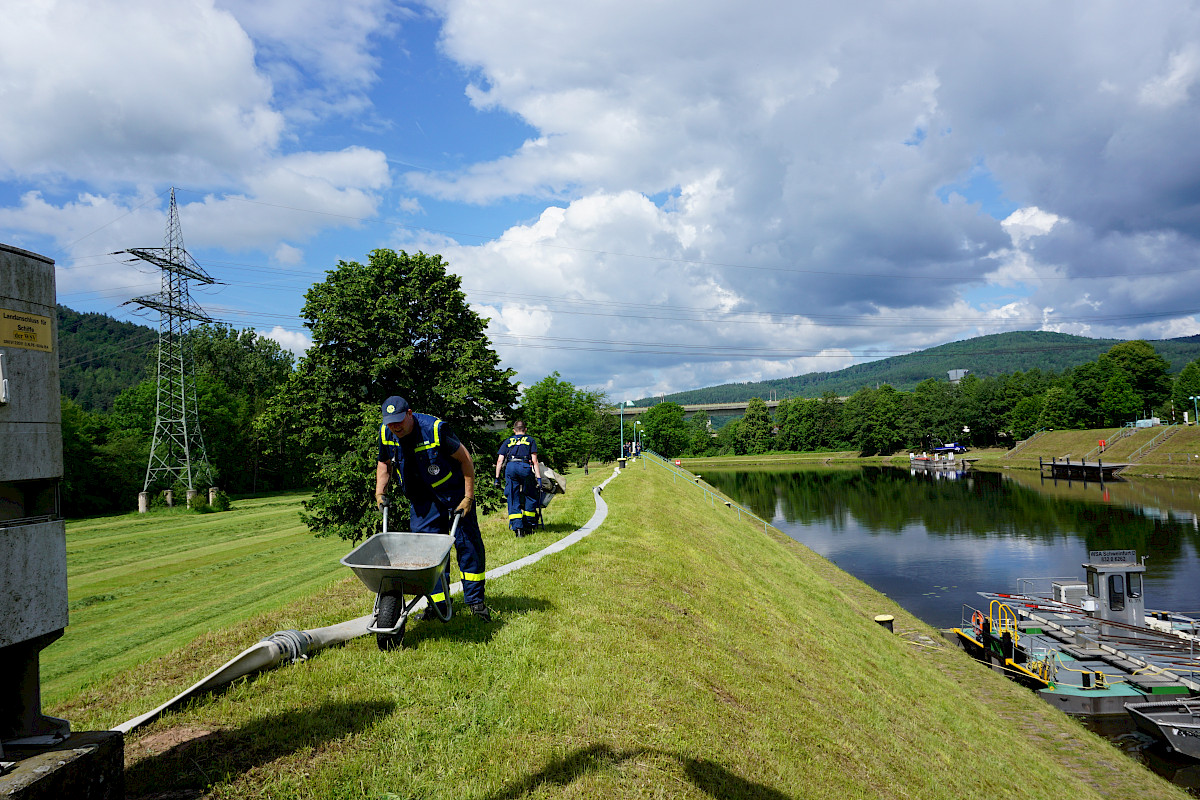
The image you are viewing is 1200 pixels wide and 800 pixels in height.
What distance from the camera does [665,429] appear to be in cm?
13388

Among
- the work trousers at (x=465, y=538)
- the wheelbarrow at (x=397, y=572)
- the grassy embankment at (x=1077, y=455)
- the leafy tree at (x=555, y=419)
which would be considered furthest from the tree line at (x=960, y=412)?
the wheelbarrow at (x=397, y=572)

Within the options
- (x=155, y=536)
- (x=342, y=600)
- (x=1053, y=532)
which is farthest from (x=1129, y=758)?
(x=155, y=536)

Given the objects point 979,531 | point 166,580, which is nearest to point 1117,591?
point 979,531

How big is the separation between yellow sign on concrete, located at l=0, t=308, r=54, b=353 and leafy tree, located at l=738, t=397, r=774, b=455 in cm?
14336

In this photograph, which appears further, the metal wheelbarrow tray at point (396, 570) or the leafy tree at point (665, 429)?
the leafy tree at point (665, 429)

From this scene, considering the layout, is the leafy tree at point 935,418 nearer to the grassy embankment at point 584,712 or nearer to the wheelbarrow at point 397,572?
the grassy embankment at point 584,712

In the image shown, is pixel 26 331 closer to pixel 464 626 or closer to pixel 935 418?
pixel 464 626

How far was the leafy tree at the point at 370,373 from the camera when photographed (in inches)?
815

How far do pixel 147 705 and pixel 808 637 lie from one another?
12.0 m

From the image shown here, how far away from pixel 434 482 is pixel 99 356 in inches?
5511

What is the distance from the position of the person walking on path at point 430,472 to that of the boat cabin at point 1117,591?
82.2 feet

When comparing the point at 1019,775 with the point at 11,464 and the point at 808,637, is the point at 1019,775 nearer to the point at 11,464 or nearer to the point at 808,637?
the point at 808,637

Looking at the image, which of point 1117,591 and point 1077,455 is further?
point 1077,455

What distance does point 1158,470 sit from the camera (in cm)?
7444
